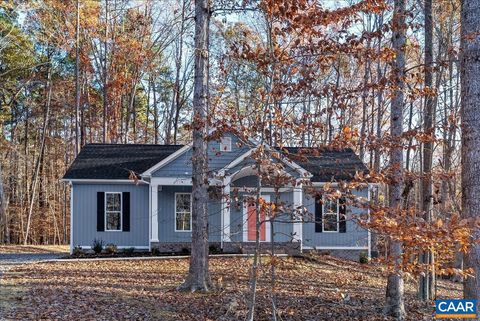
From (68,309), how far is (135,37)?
21588mm

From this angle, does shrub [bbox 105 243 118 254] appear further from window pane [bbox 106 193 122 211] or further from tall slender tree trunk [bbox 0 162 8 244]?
tall slender tree trunk [bbox 0 162 8 244]

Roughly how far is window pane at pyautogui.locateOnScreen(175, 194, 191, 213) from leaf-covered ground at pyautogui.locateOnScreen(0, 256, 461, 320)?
3.81 metres

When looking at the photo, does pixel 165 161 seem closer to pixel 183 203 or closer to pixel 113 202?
pixel 183 203

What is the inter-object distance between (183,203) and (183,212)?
327mm

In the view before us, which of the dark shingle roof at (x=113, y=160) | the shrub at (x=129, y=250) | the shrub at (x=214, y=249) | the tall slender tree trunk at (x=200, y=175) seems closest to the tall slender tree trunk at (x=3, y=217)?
the dark shingle roof at (x=113, y=160)

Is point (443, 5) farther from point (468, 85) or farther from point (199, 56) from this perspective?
point (468, 85)

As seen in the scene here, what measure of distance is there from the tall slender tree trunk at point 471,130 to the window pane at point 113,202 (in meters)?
13.5

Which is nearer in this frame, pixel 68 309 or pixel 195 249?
pixel 68 309

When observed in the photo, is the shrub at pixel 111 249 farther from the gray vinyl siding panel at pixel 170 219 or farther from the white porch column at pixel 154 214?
the gray vinyl siding panel at pixel 170 219

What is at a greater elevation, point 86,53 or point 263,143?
point 86,53

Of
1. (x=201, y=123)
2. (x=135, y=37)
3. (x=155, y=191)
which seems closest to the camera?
(x=201, y=123)

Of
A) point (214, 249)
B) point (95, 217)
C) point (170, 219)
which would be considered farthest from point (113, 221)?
point (214, 249)

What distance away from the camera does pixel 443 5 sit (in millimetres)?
17969

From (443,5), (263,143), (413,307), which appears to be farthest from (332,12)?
(443,5)
